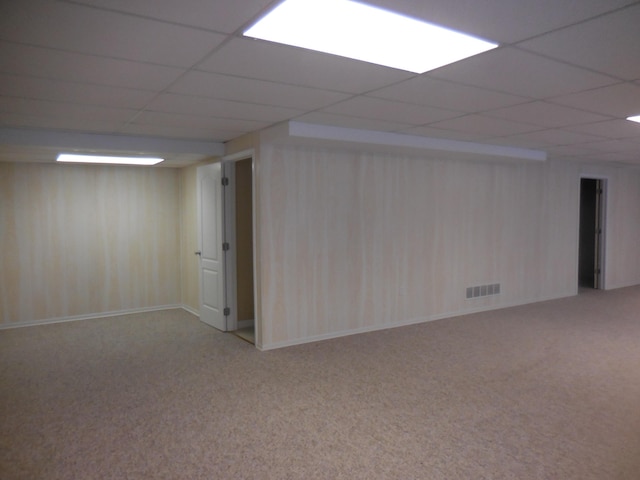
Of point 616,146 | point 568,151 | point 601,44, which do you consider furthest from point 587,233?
point 601,44

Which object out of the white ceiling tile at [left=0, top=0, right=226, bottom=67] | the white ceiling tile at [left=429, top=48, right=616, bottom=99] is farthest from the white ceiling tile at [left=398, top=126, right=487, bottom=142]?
the white ceiling tile at [left=0, top=0, right=226, bottom=67]

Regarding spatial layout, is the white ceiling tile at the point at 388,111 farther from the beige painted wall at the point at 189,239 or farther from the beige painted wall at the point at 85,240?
the beige painted wall at the point at 85,240

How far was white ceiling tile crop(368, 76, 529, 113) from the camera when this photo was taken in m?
3.01

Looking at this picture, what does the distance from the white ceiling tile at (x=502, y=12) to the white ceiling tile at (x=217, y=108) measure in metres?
1.83

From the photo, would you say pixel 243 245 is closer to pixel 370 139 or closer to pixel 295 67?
pixel 370 139

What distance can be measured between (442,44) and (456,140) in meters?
3.14

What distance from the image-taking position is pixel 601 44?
2.27 m

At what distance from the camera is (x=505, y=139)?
526cm

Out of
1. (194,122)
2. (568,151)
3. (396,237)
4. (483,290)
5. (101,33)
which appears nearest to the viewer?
(101,33)

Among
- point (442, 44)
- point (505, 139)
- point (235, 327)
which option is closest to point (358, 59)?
point (442, 44)

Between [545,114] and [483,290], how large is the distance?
3.29 metres

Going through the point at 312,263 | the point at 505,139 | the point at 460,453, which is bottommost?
the point at 460,453

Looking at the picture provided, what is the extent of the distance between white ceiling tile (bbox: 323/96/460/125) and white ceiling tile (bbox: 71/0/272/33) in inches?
60.1

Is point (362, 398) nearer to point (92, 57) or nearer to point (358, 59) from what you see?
point (358, 59)
